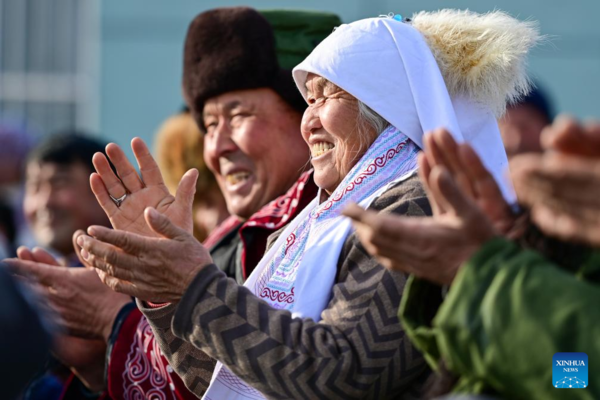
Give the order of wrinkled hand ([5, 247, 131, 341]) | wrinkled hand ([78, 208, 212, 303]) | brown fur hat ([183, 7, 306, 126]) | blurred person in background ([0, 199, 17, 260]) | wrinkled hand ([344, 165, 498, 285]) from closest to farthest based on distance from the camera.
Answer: wrinkled hand ([344, 165, 498, 285]) → wrinkled hand ([78, 208, 212, 303]) → wrinkled hand ([5, 247, 131, 341]) → brown fur hat ([183, 7, 306, 126]) → blurred person in background ([0, 199, 17, 260])

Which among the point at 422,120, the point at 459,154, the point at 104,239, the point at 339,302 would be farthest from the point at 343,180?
the point at 459,154

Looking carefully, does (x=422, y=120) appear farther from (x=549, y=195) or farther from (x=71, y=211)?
(x=71, y=211)

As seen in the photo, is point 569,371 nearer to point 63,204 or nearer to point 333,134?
point 333,134

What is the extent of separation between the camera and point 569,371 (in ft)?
6.40

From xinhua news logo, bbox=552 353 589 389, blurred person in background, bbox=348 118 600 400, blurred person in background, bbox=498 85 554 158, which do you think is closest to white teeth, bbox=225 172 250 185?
blurred person in background, bbox=498 85 554 158

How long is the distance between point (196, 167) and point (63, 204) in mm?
807

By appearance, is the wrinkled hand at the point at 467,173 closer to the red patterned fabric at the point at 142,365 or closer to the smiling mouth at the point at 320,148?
the smiling mouth at the point at 320,148

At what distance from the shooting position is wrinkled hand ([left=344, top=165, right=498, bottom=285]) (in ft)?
6.70

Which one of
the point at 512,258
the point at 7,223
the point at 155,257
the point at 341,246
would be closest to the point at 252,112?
the point at 341,246

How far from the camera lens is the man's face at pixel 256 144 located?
4.31 m

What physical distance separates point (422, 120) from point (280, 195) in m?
1.41

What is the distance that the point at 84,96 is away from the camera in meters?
10.7

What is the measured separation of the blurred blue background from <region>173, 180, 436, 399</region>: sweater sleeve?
7931 millimetres

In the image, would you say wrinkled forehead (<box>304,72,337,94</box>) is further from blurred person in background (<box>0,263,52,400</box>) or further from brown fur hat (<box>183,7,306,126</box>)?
blurred person in background (<box>0,263,52,400</box>)
